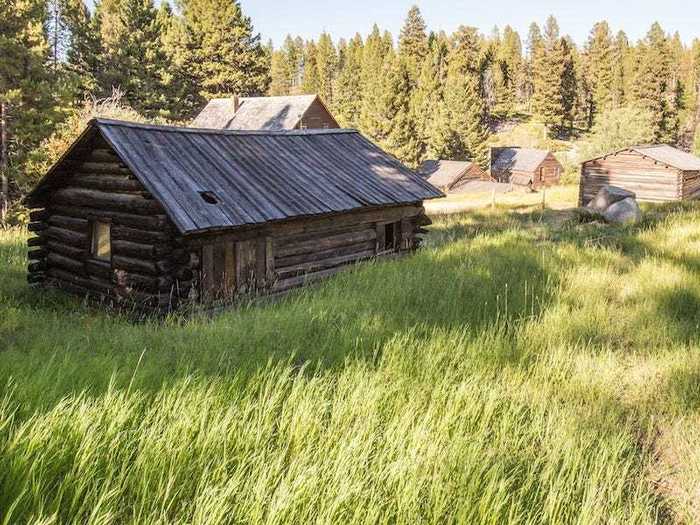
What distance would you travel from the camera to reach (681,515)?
3.62 meters

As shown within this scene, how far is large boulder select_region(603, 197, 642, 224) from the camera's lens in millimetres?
24625

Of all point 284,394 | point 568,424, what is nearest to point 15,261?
point 284,394

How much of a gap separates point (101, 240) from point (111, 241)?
98cm

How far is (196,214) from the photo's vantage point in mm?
10977

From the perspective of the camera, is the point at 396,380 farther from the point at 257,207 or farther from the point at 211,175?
the point at 211,175

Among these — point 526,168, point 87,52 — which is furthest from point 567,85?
point 87,52

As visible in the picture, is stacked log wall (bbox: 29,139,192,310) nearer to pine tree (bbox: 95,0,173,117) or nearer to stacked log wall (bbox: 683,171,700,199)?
stacked log wall (bbox: 683,171,700,199)

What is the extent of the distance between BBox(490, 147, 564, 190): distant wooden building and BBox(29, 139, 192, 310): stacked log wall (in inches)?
2256

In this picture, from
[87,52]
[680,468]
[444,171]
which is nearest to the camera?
[680,468]

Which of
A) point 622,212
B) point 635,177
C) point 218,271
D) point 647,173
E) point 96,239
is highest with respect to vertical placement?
point 647,173

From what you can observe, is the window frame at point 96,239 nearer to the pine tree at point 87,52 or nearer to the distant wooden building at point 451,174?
the pine tree at point 87,52

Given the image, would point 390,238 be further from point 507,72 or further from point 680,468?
point 507,72

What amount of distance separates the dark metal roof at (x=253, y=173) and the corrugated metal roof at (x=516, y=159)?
53250 millimetres

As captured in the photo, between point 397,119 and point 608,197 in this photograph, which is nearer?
point 608,197
